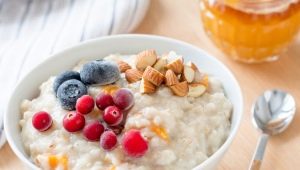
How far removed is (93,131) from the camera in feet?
3.90

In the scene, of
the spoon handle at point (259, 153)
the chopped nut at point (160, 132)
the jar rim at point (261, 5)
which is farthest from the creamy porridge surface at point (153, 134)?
the jar rim at point (261, 5)

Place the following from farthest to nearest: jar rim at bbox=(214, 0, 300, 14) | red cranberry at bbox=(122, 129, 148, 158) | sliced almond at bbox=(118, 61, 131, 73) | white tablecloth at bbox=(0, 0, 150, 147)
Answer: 1. white tablecloth at bbox=(0, 0, 150, 147)
2. jar rim at bbox=(214, 0, 300, 14)
3. sliced almond at bbox=(118, 61, 131, 73)
4. red cranberry at bbox=(122, 129, 148, 158)

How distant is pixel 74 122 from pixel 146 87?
189 millimetres

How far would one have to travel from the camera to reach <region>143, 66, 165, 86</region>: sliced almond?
1.28 meters

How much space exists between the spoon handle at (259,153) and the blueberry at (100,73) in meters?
0.43

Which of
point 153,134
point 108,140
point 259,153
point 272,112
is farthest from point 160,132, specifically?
point 272,112

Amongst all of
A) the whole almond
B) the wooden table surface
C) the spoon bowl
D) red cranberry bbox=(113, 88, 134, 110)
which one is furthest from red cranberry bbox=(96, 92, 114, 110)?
the spoon bowl

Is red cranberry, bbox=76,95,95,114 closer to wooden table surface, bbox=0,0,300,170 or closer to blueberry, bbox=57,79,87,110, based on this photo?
blueberry, bbox=57,79,87,110

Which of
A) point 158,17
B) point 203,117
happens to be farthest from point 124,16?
point 203,117

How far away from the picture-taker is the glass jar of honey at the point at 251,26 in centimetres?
168

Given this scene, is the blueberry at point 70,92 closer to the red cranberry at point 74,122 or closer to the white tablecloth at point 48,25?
the red cranberry at point 74,122

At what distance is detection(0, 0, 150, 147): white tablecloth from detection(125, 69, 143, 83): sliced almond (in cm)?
52

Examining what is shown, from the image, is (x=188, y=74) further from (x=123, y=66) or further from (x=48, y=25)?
(x=48, y=25)

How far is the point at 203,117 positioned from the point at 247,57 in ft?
2.00
